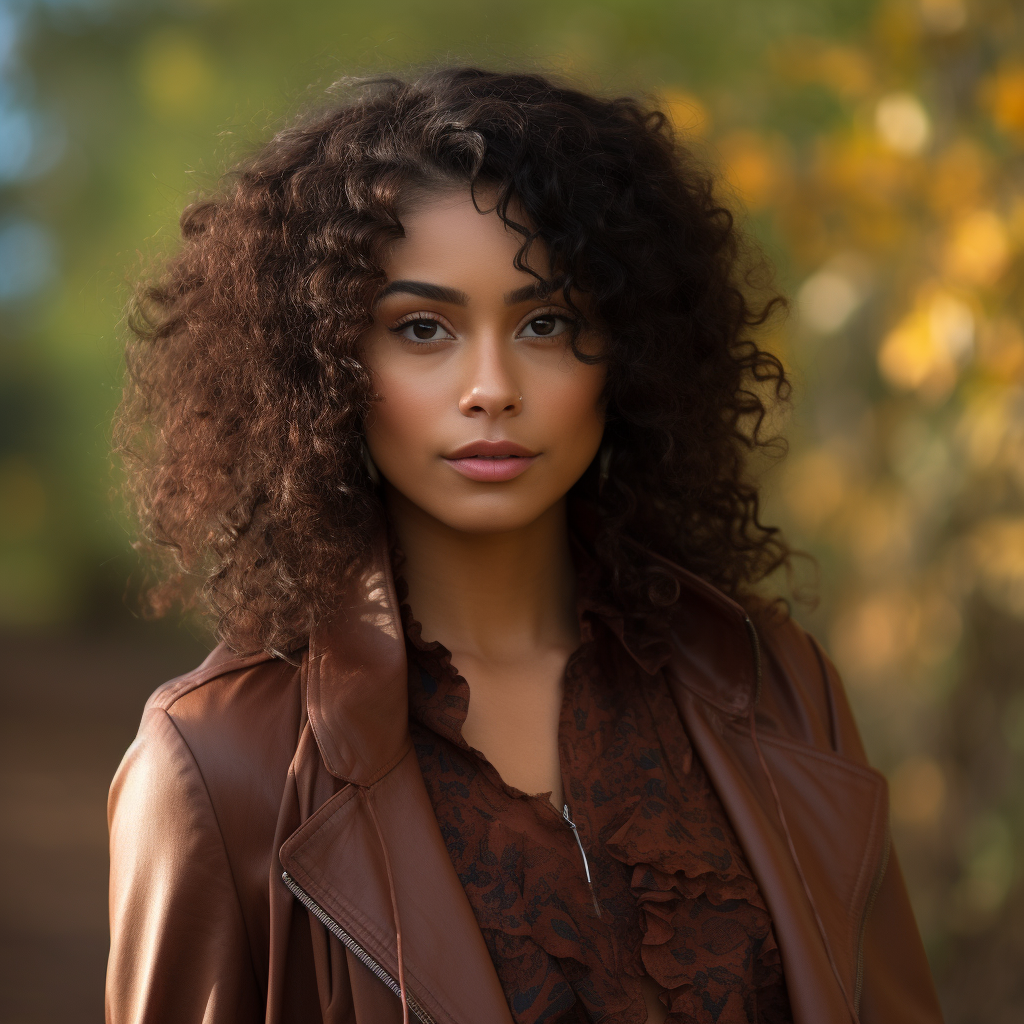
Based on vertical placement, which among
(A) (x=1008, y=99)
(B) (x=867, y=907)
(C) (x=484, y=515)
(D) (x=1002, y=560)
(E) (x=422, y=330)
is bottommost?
(B) (x=867, y=907)

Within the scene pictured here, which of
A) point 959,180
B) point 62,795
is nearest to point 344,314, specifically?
point 959,180

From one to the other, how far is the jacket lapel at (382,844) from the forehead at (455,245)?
0.52 meters

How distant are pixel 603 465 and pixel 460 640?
480 millimetres

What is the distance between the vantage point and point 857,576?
329cm

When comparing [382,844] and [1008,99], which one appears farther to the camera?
[1008,99]

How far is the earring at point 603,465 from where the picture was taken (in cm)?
214

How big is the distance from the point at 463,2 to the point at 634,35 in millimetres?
1212

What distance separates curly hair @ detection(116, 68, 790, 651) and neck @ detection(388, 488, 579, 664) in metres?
0.10

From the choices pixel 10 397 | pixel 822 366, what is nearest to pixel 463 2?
pixel 822 366

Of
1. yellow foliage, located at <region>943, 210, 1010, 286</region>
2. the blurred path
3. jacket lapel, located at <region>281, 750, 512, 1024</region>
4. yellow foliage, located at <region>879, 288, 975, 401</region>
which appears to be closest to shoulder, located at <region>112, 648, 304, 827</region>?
jacket lapel, located at <region>281, 750, 512, 1024</region>

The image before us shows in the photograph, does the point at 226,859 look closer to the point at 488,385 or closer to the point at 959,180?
the point at 488,385

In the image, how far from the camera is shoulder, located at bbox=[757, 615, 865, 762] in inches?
82.4

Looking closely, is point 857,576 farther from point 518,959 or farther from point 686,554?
point 518,959

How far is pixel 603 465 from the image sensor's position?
2.17 metres
